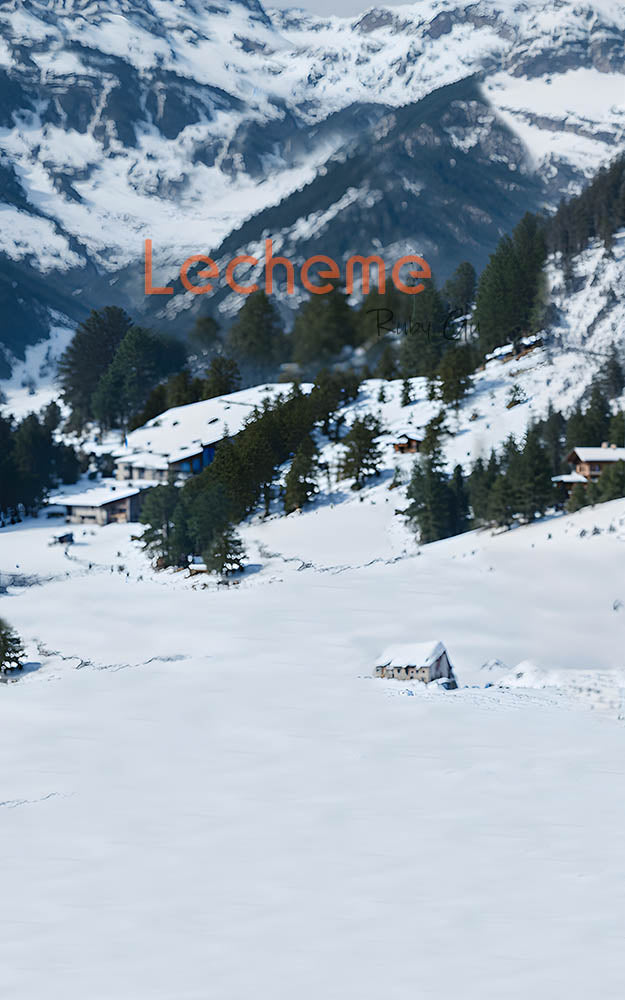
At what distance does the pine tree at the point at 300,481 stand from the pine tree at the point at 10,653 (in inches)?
614

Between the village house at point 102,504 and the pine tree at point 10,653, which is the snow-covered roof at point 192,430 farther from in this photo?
the pine tree at point 10,653

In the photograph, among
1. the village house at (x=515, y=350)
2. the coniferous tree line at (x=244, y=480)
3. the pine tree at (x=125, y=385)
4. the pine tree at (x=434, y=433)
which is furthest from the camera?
the village house at (x=515, y=350)

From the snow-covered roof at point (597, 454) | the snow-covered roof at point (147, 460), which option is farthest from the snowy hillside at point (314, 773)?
the snow-covered roof at point (597, 454)

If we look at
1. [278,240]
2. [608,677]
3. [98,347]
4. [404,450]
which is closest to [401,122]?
[278,240]

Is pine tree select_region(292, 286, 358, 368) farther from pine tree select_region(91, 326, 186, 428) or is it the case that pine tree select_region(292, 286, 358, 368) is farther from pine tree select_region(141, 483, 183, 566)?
pine tree select_region(91, 326, 186, 428)

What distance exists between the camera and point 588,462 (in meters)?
47.1

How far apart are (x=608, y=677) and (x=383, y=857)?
13.9m

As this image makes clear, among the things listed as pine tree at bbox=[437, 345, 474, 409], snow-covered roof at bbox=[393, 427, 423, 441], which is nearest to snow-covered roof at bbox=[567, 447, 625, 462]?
snow-covered roof at bbox=[393, 427, 423, 441]

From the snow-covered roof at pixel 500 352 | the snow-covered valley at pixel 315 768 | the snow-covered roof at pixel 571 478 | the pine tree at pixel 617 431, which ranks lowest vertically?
the snow-covered valley at pixel 315 768

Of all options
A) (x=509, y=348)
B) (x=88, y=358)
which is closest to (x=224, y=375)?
(x=509, y=348)

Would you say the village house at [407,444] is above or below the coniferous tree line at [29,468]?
above

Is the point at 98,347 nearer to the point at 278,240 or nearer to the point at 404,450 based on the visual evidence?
the point at 404,450

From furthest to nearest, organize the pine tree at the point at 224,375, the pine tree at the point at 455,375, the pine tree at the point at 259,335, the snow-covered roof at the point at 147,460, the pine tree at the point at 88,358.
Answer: the pine tree at the point at 88,358
the pine tree at the point at 455,375
the snow-covered roof at the point at 147,460
the pine tree at the point at 224,375
the pine tree at the point at 259,335

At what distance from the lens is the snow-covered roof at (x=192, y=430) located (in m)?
39.8
